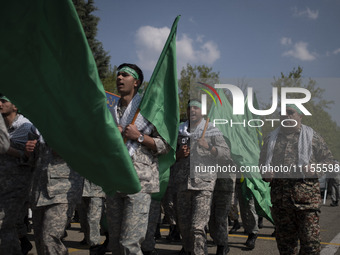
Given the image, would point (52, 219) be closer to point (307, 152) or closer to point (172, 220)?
point (307, 152)

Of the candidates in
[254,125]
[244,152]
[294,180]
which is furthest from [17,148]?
[254,125]

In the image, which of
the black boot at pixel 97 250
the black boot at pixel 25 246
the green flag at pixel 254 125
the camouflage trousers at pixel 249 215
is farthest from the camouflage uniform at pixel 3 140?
the green flag at pixel 254 125

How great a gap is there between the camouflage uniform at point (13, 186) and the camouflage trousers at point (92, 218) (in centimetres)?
130

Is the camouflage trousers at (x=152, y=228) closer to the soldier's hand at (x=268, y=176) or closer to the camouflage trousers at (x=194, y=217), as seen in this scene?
the camouflage trousers at (x=194, y=217)

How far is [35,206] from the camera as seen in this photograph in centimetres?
407

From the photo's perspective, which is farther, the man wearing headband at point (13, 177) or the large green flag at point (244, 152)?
the large green flag at point (244, 152)

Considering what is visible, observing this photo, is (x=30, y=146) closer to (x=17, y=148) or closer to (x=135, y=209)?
(x=17, y=148)

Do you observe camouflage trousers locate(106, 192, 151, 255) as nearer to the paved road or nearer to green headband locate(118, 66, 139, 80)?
green headband locate(118, 66, 139, 80)

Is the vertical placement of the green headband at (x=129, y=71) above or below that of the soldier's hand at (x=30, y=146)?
above

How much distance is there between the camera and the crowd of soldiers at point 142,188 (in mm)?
3828

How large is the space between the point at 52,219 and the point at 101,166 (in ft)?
5.50

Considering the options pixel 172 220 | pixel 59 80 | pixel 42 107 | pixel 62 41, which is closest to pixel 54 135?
pixel 42 107

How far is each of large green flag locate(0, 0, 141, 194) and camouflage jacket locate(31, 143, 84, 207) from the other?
1.57 meters

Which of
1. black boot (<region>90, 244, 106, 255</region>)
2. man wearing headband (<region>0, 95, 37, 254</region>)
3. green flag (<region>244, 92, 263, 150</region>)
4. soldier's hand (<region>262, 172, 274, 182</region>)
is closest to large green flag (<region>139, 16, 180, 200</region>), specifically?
soldier's hand (<region>262, 172, 274, 182</region>)
